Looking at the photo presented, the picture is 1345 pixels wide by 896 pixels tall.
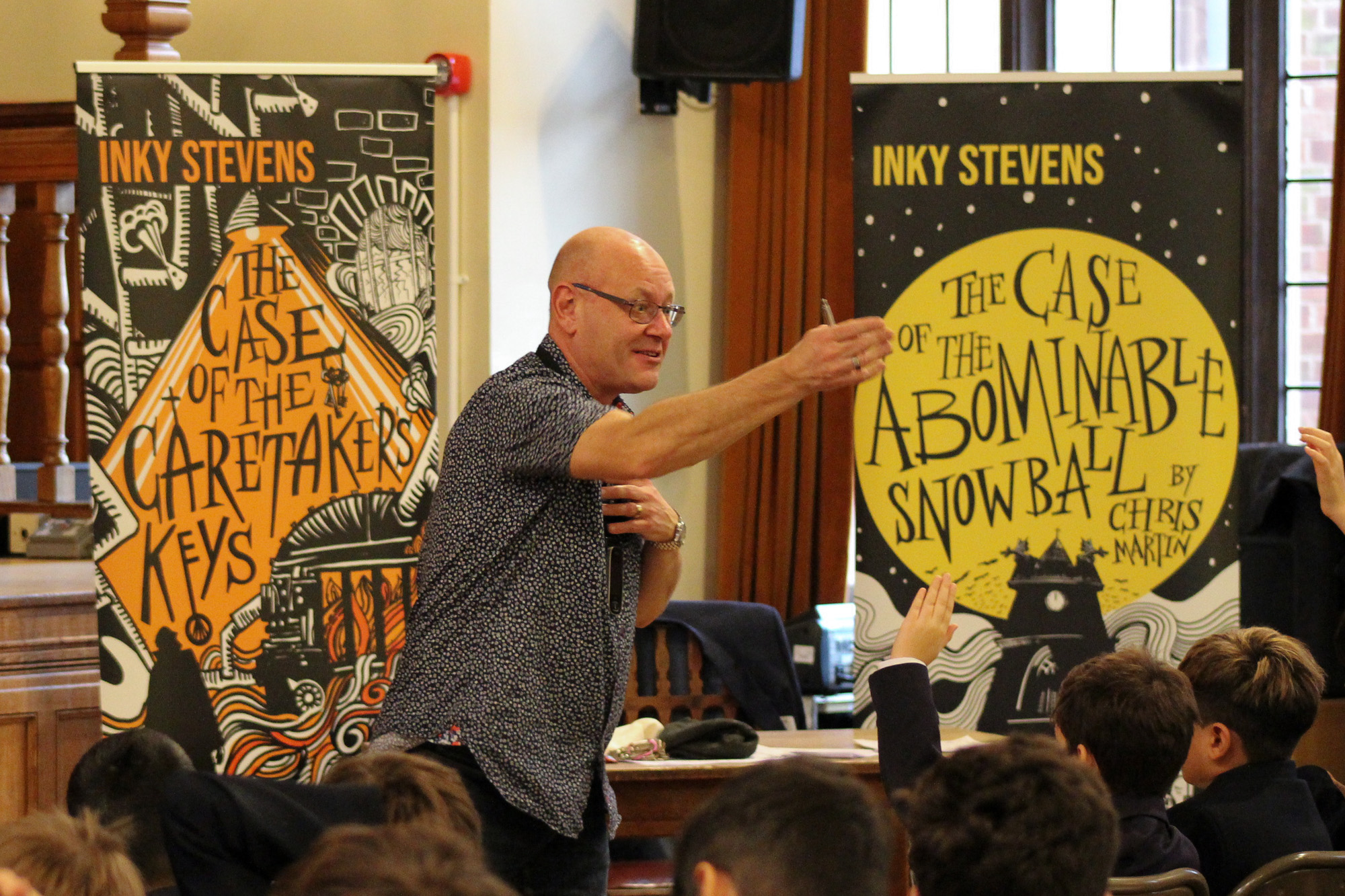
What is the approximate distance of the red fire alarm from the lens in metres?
4.32

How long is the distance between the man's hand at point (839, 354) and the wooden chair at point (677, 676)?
255 centimetres

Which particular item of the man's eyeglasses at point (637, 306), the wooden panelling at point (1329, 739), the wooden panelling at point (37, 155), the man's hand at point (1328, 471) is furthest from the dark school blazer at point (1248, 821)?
the wooden panelling at point (37, 155)

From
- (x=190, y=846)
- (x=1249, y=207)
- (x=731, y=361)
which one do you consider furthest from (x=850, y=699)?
(x=190, y=846)

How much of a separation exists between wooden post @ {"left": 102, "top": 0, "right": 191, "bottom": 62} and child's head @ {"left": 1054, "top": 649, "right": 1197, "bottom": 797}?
9.52 ft

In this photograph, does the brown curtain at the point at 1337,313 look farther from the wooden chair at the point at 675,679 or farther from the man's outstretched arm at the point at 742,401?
the man's outstretched arm at the point at 742,401

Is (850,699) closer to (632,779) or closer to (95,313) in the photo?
(632,779)

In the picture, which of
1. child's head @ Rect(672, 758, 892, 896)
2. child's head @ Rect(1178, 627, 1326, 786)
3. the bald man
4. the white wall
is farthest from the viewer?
the white wall

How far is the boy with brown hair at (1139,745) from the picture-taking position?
1995 mm

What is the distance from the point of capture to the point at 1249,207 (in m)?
4.91

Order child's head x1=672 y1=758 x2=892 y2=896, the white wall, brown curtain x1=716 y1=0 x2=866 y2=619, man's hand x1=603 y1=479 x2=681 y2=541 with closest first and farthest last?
child's head x1=672 y1=758 x2=892 y2=896
man's hand x1=603 y1=479 x2=681 y2=541
the white wall
brown curtain x1=716 y1=0 x2=866 y2=619

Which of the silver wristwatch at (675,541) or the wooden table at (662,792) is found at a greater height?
the silver wristwatch at (675,541)

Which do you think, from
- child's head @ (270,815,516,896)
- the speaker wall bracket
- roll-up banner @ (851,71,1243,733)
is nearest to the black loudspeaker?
the speaker wall bracket

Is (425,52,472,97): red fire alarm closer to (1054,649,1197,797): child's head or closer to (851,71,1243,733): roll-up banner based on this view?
(851,71,1243,733): roll-up banner

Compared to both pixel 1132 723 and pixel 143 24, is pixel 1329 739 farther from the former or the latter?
pixel 143 24
